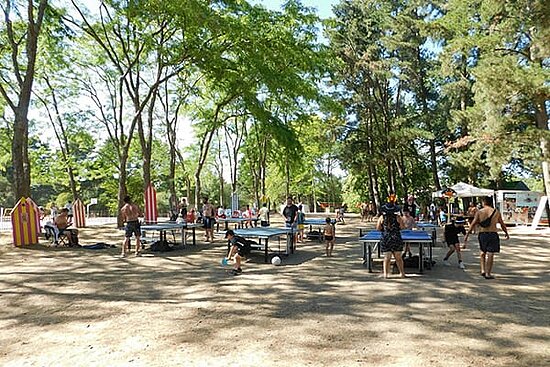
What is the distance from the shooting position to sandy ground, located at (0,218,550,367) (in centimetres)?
455

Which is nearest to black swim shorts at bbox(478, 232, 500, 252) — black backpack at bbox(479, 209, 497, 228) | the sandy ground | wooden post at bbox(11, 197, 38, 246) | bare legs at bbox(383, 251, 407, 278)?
black backpack at bbox(479, 209, 497, 228)

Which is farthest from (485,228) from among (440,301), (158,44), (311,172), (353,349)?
(311,172)

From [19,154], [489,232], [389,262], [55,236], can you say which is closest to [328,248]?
[389,262]

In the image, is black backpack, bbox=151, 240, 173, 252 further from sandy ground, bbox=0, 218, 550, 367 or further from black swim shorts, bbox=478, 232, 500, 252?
black swim shorts, bbox=478, 232, 500, 252

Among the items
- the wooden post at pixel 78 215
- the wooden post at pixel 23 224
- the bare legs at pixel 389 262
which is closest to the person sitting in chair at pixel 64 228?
the wooden post at pixel 23 224

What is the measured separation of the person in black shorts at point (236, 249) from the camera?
9844mm

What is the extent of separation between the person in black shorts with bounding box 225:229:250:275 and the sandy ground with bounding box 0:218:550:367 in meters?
0.29

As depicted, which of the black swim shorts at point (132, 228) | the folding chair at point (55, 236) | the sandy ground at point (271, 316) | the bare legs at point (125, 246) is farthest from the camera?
the folding chair at point (55, 236)

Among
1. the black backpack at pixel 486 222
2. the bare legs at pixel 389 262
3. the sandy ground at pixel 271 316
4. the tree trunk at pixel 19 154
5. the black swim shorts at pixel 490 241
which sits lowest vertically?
the sandy ground at pixel 271 316

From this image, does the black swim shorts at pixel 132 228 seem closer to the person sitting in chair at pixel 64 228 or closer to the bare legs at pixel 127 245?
the bare legs at pixel 127 245

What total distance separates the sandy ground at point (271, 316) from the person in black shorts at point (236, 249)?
Result: 29 centimetres

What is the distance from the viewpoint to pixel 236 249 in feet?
33.7

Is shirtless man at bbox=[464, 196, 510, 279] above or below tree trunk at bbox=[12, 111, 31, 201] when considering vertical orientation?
below

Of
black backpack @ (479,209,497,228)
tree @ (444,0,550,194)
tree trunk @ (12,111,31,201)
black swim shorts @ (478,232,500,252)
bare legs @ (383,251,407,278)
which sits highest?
tree @ (444,0,550,194)
